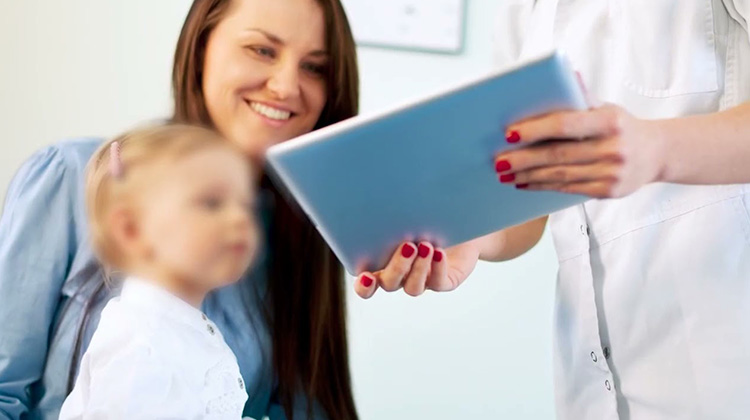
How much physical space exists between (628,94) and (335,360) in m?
0.44

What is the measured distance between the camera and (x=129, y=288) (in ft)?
2.22

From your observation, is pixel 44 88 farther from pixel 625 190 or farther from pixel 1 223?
pixel 625 190

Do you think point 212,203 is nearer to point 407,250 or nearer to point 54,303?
point 407,250

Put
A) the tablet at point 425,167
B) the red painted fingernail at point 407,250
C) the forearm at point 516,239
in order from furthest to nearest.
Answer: the forearm at point 516,239 < the red painted fingernail at point 407,250 < the tablet at point 425,167

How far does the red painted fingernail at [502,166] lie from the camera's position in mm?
607

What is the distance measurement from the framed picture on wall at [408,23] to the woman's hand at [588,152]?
42.8 inches

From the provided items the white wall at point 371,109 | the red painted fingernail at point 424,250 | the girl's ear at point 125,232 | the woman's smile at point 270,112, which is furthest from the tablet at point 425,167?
the white wall at point 371,109

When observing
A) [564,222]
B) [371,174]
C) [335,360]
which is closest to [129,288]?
[371,174]

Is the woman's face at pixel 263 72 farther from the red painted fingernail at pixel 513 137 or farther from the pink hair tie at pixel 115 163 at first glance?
the red painted fingernail at pixel 513 137

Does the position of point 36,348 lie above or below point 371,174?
below

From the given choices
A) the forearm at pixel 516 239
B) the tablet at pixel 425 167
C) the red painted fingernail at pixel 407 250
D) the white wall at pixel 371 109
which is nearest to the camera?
the tablet at pixel 425 167

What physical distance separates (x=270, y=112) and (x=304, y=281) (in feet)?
0.64

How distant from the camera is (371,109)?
5.46 feet

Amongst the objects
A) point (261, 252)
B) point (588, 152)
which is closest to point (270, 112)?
point (261, 252)
